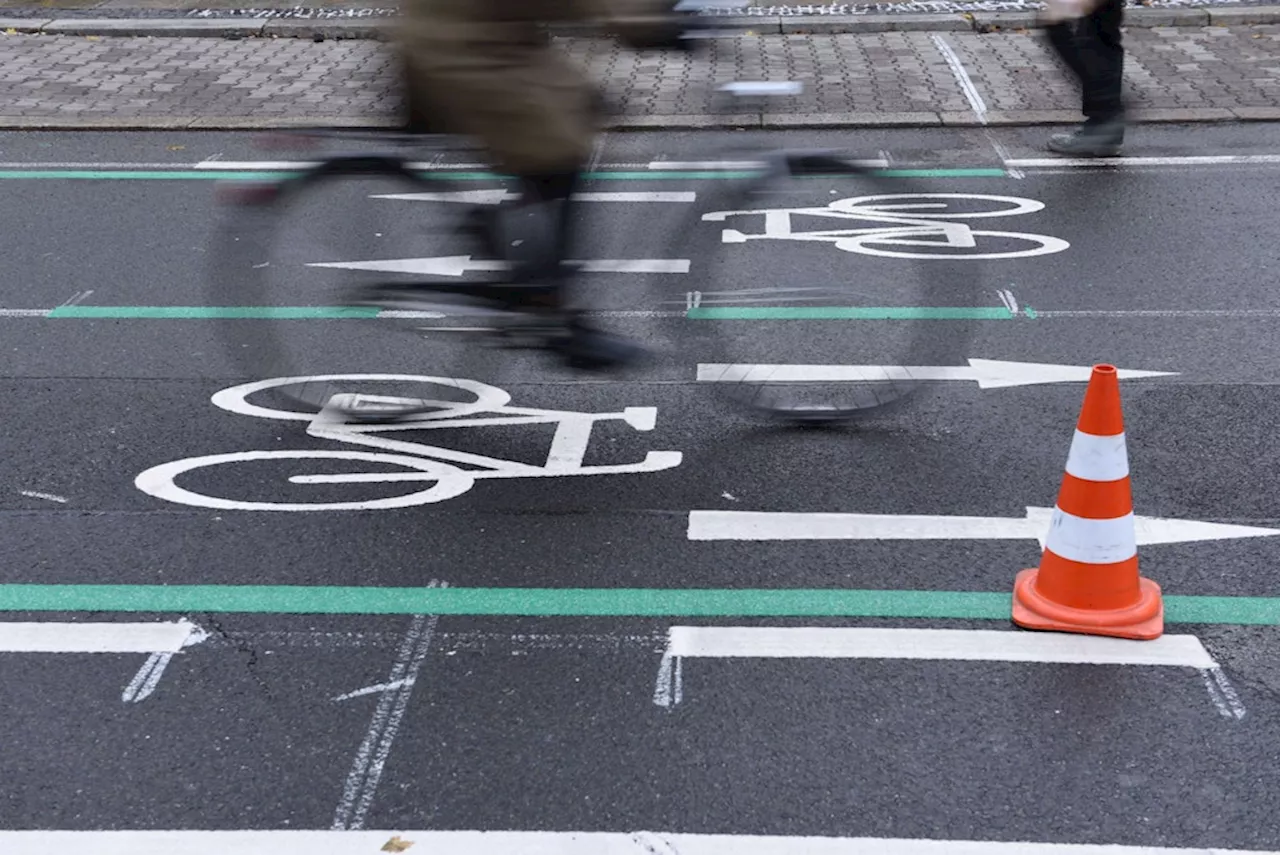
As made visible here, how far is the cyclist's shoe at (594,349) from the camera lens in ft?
17.1

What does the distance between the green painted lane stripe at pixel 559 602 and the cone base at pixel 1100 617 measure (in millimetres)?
70

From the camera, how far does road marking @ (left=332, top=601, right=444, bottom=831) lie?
3.38m

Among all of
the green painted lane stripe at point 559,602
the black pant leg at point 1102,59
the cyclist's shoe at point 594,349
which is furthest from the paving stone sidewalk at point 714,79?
the green painted lane stripe at point 559,602

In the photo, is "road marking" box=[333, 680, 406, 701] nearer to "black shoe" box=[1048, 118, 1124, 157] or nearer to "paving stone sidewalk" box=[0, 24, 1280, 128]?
"paving stone sidewalk" box=[0, 24, 1280, 128]

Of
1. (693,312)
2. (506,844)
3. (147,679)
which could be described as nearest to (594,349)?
(693,312)

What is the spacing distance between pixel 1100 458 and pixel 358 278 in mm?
2641

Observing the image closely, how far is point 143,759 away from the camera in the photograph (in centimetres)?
358

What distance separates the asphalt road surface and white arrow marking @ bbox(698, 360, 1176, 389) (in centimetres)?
8

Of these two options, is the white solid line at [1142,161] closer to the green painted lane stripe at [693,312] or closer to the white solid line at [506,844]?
the green painted lane stripe at [693,312]

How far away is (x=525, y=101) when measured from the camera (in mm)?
4902

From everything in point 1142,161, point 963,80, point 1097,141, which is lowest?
point 1142,161

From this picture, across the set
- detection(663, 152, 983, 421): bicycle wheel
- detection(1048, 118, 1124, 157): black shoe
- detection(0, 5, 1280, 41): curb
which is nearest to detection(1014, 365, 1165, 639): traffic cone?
detection(663, 152, 983, 421): bicycle wheel

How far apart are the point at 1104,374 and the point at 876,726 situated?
113 cm

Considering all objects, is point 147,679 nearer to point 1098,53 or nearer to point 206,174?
point 206,174
